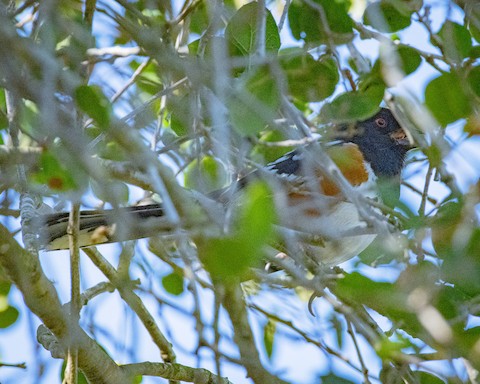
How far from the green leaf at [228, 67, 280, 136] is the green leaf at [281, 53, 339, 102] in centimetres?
44

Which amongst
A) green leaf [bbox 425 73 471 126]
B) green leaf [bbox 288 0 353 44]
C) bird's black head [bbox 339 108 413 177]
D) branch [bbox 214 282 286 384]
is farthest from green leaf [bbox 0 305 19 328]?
bird's black head [bbox 339 108 413 177]

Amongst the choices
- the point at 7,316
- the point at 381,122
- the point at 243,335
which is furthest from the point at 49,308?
the point at 381,122

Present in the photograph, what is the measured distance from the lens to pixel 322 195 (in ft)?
7.72

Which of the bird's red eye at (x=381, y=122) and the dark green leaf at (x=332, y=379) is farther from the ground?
the bird's red eye at (x=381, y=122)

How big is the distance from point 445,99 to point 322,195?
0.57 metres

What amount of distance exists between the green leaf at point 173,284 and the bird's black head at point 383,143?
1174 millimetres

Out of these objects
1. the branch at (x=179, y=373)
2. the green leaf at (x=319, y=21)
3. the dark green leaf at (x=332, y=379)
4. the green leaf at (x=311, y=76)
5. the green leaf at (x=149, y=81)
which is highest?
the green leaf at (x=149, y=81)

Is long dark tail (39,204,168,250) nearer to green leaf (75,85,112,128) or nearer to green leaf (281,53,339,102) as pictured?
green leaf (75,85,112,128)

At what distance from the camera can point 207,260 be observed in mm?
1369

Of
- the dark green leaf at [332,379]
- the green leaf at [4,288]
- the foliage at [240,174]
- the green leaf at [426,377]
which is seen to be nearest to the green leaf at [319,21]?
the foliage at [240,174]

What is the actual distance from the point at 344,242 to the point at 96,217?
39.8 inches

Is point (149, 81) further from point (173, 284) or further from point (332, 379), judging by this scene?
point (332, 379)

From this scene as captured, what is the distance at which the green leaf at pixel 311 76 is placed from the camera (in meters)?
2.55

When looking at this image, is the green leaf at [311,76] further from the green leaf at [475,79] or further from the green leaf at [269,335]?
the green leaf at [269,335]
